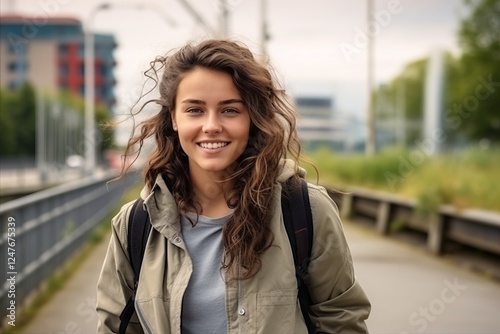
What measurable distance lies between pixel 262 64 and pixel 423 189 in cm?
953

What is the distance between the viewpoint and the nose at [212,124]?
257cm

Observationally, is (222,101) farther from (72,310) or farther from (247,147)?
(72,310)

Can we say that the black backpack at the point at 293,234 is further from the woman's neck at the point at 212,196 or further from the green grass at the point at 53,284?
the green grass at the point at 53,284

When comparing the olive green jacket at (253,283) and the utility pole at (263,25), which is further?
the utility pole at (263,25)

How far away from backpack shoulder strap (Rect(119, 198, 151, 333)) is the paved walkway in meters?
4.63

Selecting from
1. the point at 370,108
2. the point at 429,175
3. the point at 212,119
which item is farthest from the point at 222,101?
the point at 370,108

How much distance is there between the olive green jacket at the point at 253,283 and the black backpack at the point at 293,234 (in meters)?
0.02

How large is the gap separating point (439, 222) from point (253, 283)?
9.13 metres

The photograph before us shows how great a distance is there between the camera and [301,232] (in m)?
2.53

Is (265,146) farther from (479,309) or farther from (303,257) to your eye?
(479,309)

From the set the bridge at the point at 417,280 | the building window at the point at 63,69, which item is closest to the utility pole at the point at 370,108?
the bridge at the point at 417,280

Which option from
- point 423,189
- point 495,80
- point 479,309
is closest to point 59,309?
point 479,309

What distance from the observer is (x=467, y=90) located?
1855 inches

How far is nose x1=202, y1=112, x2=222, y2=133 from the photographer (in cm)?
257
